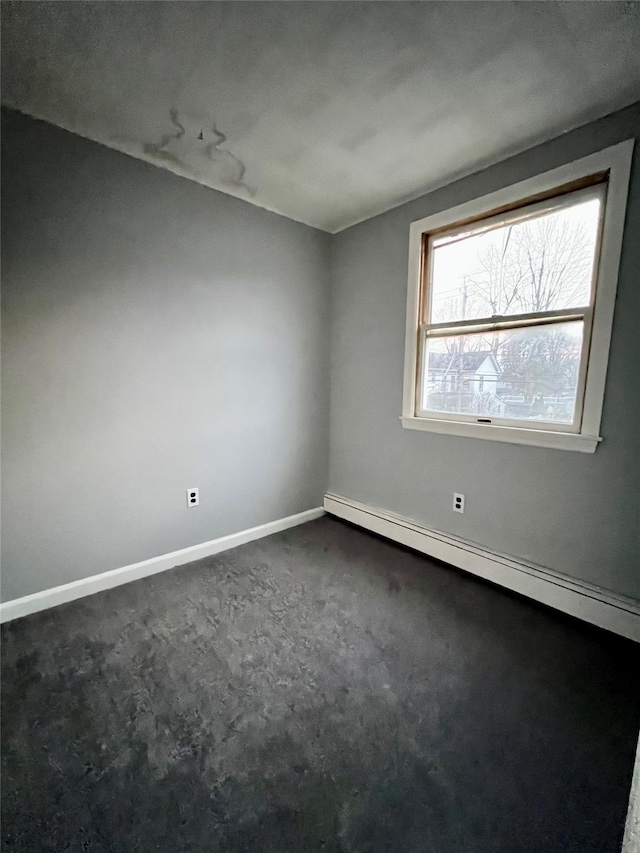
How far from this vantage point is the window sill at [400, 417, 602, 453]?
1.82 metres

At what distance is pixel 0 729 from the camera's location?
1.22 m

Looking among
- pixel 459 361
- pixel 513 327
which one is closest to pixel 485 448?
pixel 459 361

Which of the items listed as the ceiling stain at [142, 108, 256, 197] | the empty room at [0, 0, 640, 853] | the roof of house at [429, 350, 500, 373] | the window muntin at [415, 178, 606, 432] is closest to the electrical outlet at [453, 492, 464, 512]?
the empty room at [0, 0, 640, 853]

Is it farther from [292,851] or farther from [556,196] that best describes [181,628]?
[556,196]

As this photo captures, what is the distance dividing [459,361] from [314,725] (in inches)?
83.3

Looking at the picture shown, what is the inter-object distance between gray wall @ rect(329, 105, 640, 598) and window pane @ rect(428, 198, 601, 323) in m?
0.21

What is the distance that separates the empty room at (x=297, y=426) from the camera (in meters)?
1.12

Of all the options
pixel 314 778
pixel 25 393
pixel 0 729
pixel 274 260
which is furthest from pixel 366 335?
pixel 0 729

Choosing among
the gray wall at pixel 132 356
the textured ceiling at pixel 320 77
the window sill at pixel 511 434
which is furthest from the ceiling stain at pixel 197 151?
the window sill at pixel 511 434

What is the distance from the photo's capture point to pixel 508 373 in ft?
6.97

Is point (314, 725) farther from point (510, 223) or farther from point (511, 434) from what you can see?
point (510, 223)

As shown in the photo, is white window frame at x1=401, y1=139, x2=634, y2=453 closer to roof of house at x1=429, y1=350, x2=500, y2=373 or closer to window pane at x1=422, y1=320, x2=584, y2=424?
window pane at x1=422, y1=320, x2=584, y2=424

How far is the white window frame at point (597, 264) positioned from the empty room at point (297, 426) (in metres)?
0.02

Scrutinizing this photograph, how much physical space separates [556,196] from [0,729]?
341 cm
